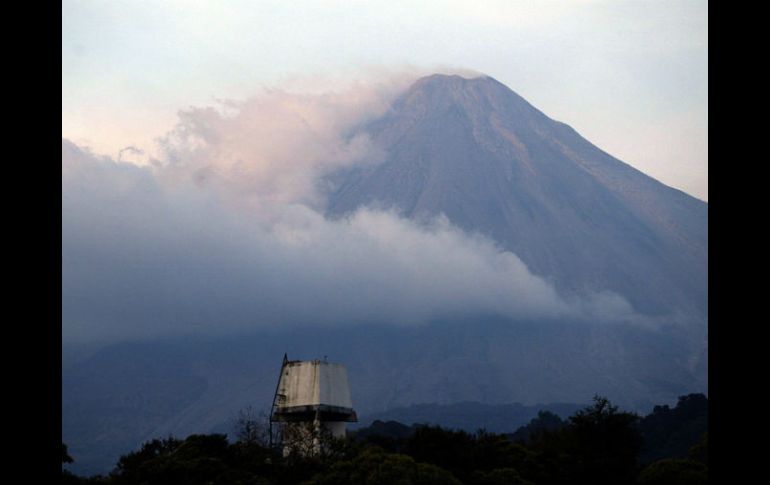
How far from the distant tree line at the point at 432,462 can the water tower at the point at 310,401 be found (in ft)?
4.56

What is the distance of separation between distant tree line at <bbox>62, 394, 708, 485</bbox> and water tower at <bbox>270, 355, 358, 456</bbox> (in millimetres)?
1391

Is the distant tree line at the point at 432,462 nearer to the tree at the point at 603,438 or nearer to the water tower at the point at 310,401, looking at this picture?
the tree at the point at 603,438

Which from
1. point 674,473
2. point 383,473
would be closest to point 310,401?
point 383,473

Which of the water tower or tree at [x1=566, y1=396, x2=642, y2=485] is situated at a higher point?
the water tower

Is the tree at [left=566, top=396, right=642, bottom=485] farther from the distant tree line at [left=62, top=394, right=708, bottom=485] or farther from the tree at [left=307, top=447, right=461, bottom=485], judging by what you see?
→ the tree at [left=307, top=447, right=461, bottom=485]

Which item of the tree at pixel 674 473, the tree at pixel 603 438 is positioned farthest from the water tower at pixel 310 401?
the tree at pixel 674 473

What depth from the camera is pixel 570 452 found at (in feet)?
172

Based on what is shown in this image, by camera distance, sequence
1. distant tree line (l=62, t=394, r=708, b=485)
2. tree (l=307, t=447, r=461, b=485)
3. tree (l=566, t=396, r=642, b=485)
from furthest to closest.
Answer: tree (l=566, t=396, r=642, b=485)
distant tree line (l=62, t=394, r=708, b=485)
tree (l=307, t=447, r=461, b=485)

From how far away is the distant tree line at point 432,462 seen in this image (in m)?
44.0

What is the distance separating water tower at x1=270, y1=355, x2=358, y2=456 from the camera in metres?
58.2

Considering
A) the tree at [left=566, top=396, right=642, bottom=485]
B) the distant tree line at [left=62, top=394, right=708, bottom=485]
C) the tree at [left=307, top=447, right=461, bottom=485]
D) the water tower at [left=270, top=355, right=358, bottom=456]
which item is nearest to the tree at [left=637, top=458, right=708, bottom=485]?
the distant tree line at [left=62, top=394, right=708, bottom=485]
